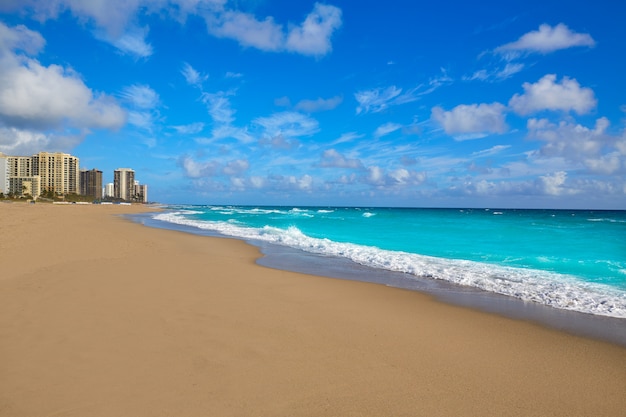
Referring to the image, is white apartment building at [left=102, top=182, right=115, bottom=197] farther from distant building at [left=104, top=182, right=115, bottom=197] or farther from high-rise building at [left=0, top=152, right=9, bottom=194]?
high-rise building at [left=0, top=152, right=9, bottom=194]

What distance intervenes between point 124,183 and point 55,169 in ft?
A: 143

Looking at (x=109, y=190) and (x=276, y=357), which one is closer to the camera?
(x=276, y=357)

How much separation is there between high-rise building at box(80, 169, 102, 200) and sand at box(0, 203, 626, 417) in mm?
181377

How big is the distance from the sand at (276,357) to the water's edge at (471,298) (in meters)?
0.49

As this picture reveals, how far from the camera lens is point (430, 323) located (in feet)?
18.6

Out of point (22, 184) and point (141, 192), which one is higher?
point (141, 192)

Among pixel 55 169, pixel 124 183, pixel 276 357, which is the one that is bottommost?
pixel 276 357

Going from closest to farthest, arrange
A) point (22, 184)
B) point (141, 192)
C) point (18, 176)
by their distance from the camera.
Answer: point (22, 184), point (18, 176), point (141, 192)

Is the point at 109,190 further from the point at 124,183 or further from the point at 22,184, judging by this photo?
the point at 22,184

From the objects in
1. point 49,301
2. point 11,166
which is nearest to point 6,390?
point 49,301

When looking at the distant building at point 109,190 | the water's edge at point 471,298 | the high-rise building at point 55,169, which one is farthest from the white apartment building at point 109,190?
the water's edge at point 471,298

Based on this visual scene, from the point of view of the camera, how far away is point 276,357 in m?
4.17

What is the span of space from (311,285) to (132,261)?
5752mm

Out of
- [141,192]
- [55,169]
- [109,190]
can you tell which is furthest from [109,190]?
[55,169]
